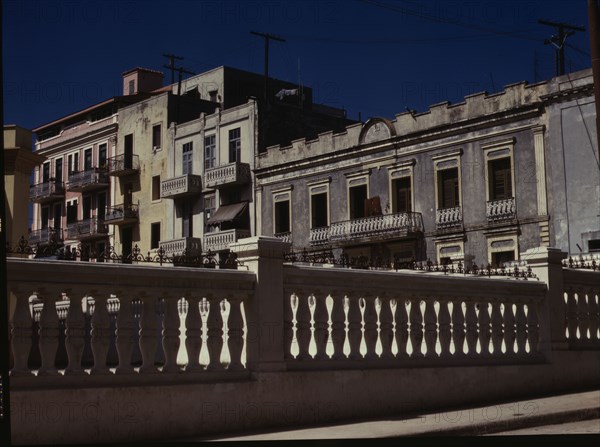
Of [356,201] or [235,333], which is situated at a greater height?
[356,201]

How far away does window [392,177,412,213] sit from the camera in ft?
123

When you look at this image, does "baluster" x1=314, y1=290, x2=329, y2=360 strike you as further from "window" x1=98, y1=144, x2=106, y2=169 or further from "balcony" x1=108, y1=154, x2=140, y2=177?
"window" x1=98, y1=144, x2=106, y2=169

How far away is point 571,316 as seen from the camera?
40.1 ft

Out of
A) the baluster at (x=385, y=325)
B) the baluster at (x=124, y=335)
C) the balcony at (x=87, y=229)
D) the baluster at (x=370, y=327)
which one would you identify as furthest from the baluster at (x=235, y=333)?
the balcony at (x=87, y=229)

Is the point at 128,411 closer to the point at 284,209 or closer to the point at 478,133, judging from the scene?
the point at 478,133

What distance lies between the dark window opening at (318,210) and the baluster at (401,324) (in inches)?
1247

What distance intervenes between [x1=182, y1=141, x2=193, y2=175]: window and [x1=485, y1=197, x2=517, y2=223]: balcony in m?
20.5

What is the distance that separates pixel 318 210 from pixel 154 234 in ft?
46.5

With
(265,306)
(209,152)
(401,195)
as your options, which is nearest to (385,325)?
(265,306)

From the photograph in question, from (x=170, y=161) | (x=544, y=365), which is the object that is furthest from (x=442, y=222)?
(x=544, y=365)

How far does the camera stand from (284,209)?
142 ft

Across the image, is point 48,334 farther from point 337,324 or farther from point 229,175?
point 229,175

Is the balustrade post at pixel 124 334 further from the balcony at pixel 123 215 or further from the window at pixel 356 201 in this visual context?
the balcony at pixel 123 215

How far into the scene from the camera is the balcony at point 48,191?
56406mm
